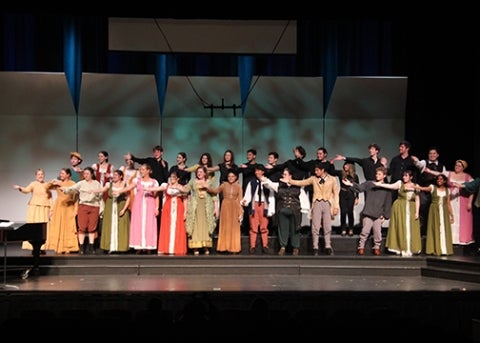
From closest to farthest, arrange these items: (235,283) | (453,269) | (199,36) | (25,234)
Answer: (25,234)
(235,283)
(453,269)
(199,36)

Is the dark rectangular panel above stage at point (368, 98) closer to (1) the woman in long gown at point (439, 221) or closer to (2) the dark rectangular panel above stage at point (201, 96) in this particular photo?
(2) the dark rectangular panel above stage at point (201, 96)

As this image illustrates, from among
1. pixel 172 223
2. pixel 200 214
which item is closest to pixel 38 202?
pixel 172 223

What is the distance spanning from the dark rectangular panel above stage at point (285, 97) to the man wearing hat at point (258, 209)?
9.22ft

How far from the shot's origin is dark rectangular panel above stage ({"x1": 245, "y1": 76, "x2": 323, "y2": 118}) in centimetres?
1312

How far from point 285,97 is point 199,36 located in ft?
7.63

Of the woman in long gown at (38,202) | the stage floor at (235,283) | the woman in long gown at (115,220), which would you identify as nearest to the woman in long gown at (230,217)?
the stage floor at (235,283)

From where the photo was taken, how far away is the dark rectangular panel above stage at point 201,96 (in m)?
13.1

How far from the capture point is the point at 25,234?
8695mm

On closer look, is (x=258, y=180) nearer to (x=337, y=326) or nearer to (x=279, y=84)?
(x=279, y=84)

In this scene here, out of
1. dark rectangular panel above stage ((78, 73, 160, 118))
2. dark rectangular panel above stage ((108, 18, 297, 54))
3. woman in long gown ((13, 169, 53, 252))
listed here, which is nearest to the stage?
woman in long gown ((13, 169, 53, 252))

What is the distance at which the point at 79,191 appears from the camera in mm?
10250

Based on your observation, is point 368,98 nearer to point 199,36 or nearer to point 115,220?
point 199,36

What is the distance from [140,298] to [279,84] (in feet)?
23.2

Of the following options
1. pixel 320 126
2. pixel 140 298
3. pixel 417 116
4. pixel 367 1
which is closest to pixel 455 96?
pixel 417 116
